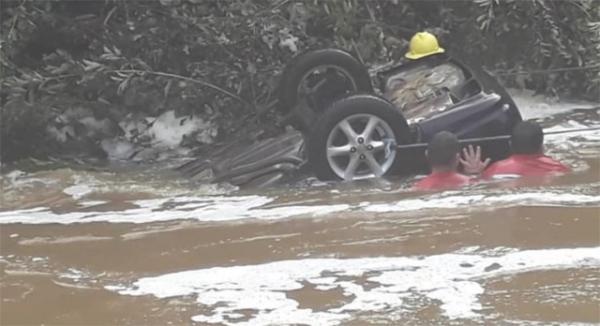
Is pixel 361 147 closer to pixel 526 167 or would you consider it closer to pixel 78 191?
pixel 526 167

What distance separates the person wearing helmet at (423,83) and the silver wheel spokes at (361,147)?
421mm

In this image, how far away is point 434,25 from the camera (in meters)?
11.1

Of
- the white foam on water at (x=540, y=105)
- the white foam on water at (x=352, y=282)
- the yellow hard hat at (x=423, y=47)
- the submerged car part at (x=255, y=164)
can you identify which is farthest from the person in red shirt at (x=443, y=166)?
the white foam on water at (x=540, y=105)

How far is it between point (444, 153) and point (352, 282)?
2.30m

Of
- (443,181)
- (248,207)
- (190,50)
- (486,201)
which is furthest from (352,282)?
(190,50)

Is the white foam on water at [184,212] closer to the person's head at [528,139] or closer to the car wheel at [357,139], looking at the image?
the car wheel at [357,139]

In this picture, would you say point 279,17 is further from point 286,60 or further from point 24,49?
point 24,49

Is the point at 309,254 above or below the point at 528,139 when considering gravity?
below

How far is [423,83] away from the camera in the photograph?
304 inches

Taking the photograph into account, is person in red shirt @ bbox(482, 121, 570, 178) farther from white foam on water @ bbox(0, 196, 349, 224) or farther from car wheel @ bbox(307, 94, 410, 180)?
white foam on water @ bbox(0, 196, 349, 224)

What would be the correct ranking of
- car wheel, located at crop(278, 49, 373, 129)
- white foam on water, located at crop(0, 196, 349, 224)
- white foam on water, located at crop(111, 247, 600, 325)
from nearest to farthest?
white foam on water, located at crop(111, 247, 600, 325), white foam on water, located at crop(0, 196, 349, 224), car wheel, located at crop(278, 49, 373, 129)

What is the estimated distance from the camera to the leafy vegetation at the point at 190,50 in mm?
9344

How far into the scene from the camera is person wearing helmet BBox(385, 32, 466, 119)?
7511 mm

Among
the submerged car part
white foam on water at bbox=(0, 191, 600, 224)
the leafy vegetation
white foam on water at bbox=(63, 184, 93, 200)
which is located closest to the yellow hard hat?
the submerged car part
